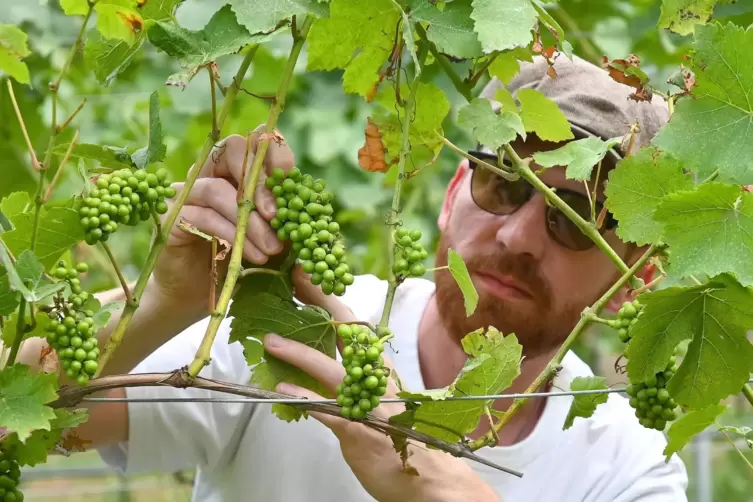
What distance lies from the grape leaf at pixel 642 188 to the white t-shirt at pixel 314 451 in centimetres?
59

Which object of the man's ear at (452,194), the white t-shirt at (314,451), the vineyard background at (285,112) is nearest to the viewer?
the white t-shirt at (314,451)

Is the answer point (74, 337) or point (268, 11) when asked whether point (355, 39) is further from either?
point (74, 337)

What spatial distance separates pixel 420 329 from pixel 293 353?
663 mm

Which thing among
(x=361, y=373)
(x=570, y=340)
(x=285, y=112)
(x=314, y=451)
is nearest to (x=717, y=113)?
(x=570, y=340)

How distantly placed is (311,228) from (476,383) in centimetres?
15

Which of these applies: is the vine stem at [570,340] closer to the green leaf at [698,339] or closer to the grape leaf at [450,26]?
the green leaf at [698,339]

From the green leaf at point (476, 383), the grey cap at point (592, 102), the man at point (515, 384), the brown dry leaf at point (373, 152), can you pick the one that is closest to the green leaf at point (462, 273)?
the green leaf at point (476, 383)

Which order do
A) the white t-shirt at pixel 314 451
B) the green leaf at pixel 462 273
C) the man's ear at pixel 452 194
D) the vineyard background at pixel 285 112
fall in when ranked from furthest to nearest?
1. the vineyard background at pixel 285 112
2. the man's ear at pixel 452 194
3. the white t-shirt at pixel 314 451
4. the green leaf at pixel 462 273

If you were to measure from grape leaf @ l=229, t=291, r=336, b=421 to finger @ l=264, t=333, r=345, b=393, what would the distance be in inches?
0.5

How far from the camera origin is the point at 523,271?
1163 millimetres

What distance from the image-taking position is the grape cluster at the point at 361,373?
2.00 feet

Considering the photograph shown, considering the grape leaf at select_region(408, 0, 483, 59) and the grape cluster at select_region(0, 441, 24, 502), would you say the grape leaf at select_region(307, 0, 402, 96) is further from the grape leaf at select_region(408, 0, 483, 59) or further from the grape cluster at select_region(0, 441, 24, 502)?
the grape cluster at select_region(0, 441, 24, 502)

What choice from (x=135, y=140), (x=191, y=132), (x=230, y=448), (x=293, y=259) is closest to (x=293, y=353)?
(x=293, y=259)

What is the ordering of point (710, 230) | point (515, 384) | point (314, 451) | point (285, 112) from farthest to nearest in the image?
point (285, 112) < point (515, 384) < point (314, 451) < point (710, 230)
